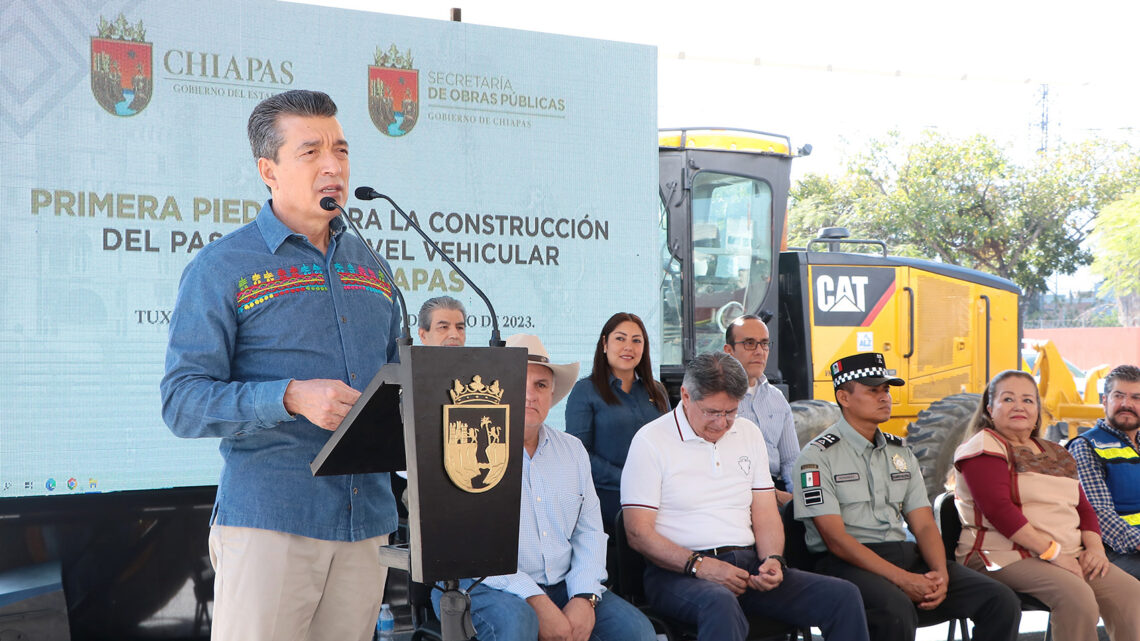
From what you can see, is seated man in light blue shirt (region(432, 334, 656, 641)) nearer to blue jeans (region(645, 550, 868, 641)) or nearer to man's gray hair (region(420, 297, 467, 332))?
blue jeans (region(645, 550, 868, 641))

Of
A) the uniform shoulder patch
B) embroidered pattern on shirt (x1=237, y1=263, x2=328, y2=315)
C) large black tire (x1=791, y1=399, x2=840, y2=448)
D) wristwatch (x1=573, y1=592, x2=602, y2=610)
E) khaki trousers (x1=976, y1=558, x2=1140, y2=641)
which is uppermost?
embroidered pattern on shirt (x1=237, y1=263, x2=328, y2=315)

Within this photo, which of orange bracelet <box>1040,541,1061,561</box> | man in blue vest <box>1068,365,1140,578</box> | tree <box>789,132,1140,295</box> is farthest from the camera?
tree <box>789,132,1140,295</box>

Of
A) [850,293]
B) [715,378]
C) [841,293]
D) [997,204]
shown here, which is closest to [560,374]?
[715,378]

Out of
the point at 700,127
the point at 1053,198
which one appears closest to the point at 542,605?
the point at 700,127

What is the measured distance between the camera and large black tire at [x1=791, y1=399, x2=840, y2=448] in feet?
20.2

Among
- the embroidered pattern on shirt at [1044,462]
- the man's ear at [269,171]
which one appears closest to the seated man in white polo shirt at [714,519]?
the embroidered pattern on shirt at [1044,462]

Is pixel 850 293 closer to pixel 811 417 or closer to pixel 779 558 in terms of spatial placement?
pixel 811 417

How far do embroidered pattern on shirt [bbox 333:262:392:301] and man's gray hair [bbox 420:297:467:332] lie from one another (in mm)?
1911

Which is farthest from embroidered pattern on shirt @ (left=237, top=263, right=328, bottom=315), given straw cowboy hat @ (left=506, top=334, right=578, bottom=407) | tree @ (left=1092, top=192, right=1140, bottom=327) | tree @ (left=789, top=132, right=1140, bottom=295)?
tree @ (left=789, top=132, right=1140, bottom=295)

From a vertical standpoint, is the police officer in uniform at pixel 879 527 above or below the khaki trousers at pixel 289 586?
below

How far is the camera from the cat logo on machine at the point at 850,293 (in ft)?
22.7

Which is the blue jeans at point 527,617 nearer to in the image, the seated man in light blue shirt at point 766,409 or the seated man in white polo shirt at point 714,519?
the seated man in white polo shirt at point 714,519

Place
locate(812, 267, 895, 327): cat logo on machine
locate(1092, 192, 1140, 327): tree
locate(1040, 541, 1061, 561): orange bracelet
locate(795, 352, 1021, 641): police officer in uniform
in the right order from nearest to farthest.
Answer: locate(795, 352, 1021, 641): police officer in uniform → locate(1040, 541, 1061, 561): orange bracelet → locate(812, 267, 895, 327): cat logo on machine → locate(1092, 192, 1140, 327): tree

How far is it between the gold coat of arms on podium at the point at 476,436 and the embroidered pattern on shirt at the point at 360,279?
1.84 ft
